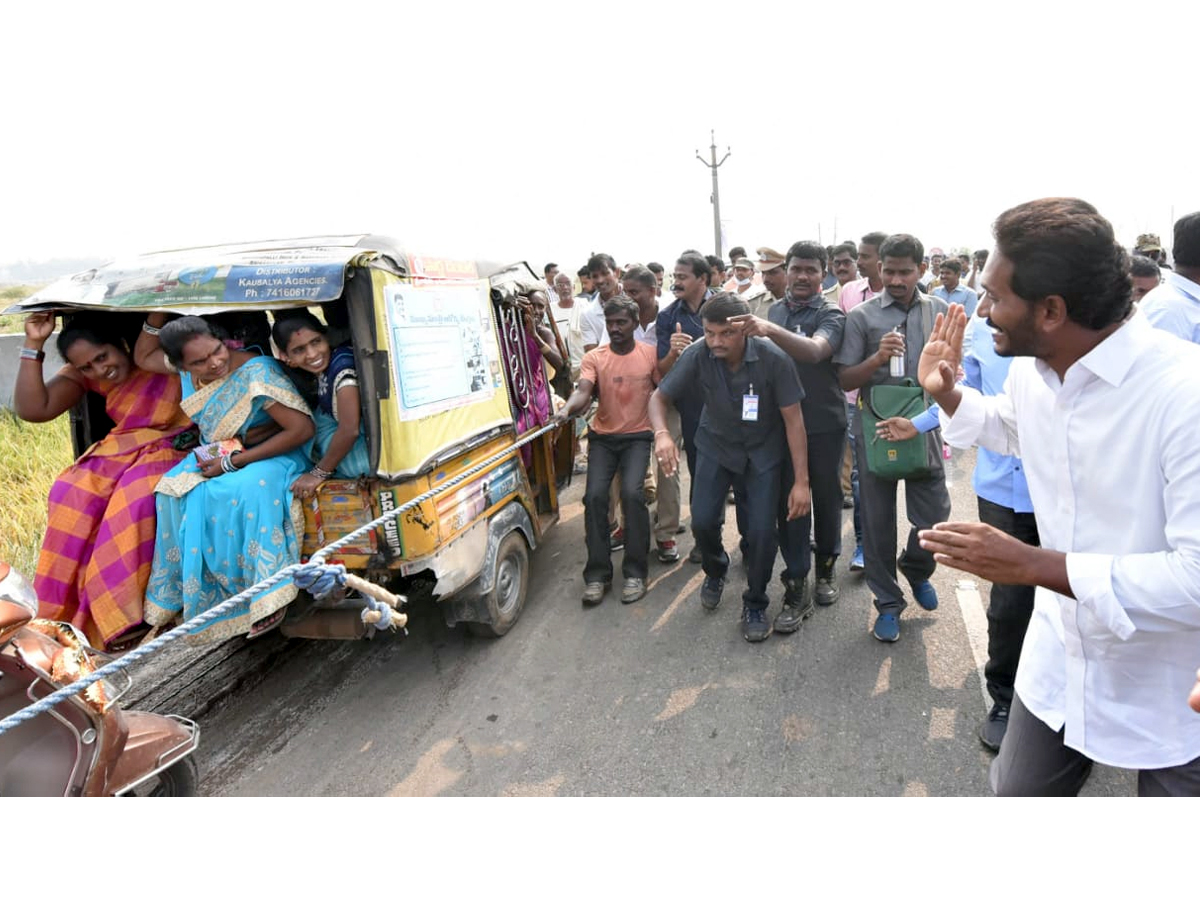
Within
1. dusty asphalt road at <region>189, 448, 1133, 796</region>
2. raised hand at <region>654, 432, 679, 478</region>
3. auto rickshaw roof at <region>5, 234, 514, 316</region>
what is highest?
auto rickshaw roof at <region>5, 234, 514, 316</region>

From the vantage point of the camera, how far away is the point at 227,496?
125 inches

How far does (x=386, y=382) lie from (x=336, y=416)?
0.34 metres

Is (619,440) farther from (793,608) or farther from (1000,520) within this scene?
(1000,520)

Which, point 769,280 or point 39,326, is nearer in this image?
point 39,326

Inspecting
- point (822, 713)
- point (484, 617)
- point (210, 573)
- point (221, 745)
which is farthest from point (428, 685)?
point (822, 713)

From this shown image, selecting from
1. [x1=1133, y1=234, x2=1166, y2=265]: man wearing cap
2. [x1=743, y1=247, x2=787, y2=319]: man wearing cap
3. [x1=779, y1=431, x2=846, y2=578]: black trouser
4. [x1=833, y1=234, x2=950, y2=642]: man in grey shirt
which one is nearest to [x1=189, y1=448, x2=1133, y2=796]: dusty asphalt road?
[x1=833, y1=234, x2=950, y2=642]: man in grey shirt

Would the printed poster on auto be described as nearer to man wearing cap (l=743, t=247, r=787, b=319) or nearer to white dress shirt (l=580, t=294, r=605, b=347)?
man wearing cap (l=743, t=247, r=787, b=319)

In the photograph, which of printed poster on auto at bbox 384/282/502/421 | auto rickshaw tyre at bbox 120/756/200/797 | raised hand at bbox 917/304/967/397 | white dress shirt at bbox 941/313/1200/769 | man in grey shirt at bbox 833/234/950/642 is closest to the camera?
white dress shirt at bbox 941/313/1200/769

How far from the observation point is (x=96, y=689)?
2.32m

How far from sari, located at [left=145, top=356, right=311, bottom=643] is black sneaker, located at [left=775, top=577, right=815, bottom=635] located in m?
2.52

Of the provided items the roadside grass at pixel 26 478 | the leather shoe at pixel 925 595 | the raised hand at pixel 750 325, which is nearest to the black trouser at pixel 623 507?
the raised hand at pixel 750 325

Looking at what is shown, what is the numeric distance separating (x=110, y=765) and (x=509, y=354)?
3118 mm

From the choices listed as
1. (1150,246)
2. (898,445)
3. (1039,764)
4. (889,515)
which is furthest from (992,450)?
(1150,246)

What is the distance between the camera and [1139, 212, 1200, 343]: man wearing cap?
2893 millimetres
